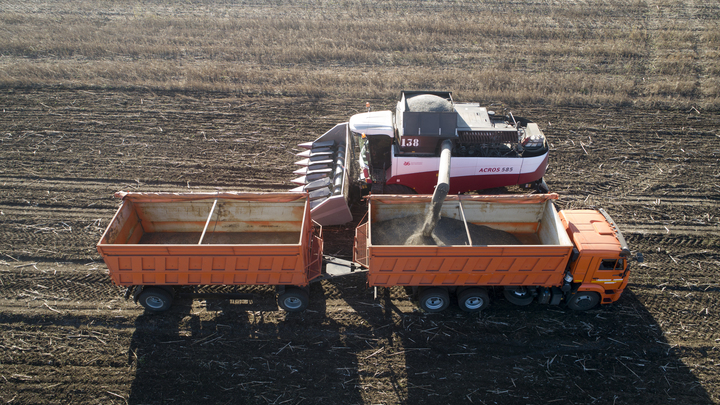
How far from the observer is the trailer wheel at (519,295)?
8.02 m

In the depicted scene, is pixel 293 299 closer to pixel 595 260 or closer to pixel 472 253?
pixel 472 253

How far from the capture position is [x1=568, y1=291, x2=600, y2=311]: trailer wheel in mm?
7930

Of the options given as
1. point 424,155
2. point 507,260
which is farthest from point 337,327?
point 424,155

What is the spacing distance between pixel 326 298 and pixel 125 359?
392cm

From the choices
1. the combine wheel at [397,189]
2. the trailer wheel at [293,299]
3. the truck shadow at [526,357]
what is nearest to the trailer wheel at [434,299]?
the truck shadow at [526,357]

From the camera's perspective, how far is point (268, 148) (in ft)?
42.9

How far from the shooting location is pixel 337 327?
26.2 ft

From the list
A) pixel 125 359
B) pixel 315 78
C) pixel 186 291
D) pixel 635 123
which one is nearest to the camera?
pixel 125 359

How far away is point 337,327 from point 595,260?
5091 mm

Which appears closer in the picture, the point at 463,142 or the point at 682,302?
the point at 682,302

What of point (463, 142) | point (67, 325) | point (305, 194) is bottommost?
point (67, 325)

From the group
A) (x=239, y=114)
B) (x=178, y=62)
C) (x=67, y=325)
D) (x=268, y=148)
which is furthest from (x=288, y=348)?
(x=178, y=62)

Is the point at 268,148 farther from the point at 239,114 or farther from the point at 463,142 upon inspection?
the point at 463,142

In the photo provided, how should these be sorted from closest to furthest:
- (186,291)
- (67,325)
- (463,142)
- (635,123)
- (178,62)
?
(67,325), (186,291), (463,142), (635,123), (178,62)
